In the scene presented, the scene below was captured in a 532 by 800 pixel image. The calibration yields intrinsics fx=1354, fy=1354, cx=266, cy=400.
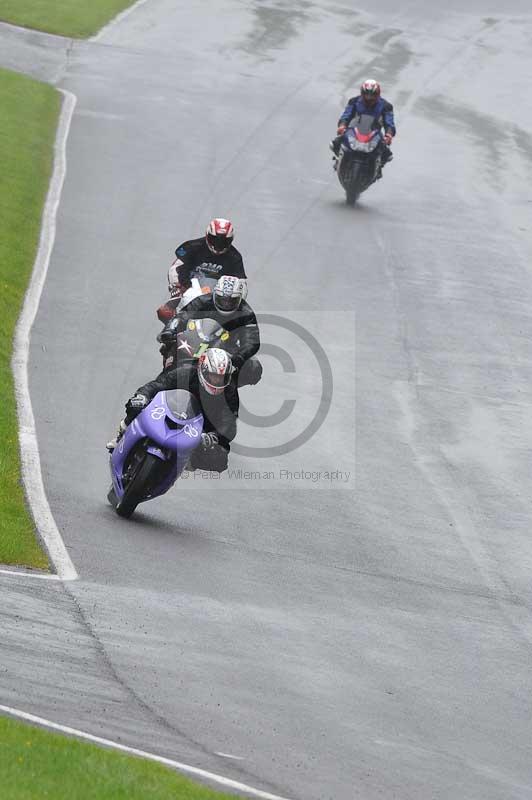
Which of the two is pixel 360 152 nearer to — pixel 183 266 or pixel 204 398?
pixel 183 266

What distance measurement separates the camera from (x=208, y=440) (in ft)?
41.3

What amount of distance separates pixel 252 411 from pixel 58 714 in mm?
9206

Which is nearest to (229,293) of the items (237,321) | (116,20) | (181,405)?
(237,321)

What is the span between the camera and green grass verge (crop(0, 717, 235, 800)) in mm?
6746

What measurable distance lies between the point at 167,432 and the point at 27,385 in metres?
4.74

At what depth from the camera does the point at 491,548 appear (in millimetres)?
13328

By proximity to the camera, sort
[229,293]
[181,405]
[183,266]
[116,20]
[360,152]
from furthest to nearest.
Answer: [116,20] < [360,152] < [183,266] < [229,293] < [181,405]

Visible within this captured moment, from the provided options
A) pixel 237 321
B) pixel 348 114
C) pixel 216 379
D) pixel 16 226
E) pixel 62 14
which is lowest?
pixel 62 14

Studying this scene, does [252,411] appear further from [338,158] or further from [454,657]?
[338,158]

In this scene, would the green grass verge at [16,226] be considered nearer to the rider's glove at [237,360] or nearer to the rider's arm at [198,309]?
the rider's arm at [198,309]

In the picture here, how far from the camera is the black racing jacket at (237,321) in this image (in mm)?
14336

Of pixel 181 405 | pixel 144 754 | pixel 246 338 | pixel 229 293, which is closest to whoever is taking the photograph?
pixel 144 754

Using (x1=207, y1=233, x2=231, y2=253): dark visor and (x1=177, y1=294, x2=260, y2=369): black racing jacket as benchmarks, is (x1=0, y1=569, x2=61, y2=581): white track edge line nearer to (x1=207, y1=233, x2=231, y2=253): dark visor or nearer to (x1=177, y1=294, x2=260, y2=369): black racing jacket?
(x1=177, y1=294, x2=260, y2=369): black racing jacket

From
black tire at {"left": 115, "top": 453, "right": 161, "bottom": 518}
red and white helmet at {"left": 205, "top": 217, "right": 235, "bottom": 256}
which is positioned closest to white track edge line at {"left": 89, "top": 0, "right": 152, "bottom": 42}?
red and white helmet at {"left": 205, "top": 217, "right": 235, "bottom": 256}
